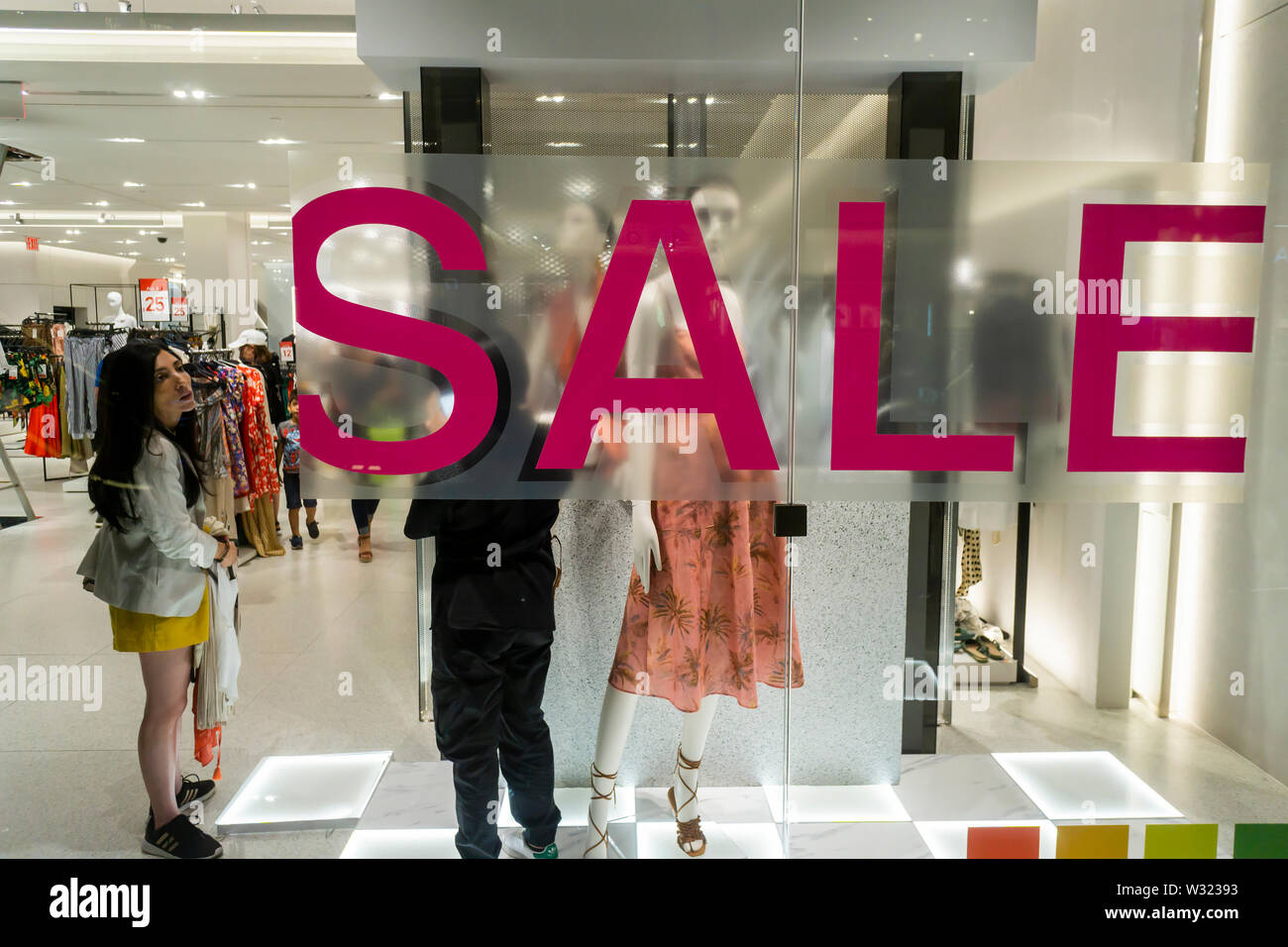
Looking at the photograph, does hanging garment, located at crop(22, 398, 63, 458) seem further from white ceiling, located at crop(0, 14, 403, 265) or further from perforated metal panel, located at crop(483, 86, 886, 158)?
perforated metal panel, located at crop(483, 86, 886, 158)

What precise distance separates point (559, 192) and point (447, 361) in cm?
49

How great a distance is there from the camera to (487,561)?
173 centimetres

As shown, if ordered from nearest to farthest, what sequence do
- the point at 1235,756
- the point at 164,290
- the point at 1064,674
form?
1. the point at 1235,756
2. the point at 1064,674
3. the point at 164,290

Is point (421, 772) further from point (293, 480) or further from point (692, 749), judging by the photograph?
point (293, 480)

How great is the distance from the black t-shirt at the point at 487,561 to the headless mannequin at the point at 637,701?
0.25 metres

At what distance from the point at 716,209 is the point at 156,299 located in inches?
77.7

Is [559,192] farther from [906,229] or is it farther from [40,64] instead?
[40,64]

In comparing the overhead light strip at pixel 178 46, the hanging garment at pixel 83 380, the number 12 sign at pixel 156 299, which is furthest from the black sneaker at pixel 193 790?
the overhead light strip at pixel 178 46

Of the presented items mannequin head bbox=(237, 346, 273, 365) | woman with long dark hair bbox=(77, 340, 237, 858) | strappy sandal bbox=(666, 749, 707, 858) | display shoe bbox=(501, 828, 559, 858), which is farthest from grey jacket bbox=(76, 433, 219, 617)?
strappy sandal bbox=(666, 749, 707, 858)

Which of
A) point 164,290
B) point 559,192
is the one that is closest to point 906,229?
point 559,192

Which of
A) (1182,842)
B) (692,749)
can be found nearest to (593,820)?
(692,749)

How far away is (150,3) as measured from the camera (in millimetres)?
1960

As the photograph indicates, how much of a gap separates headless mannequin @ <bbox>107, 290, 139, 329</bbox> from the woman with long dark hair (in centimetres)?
100
